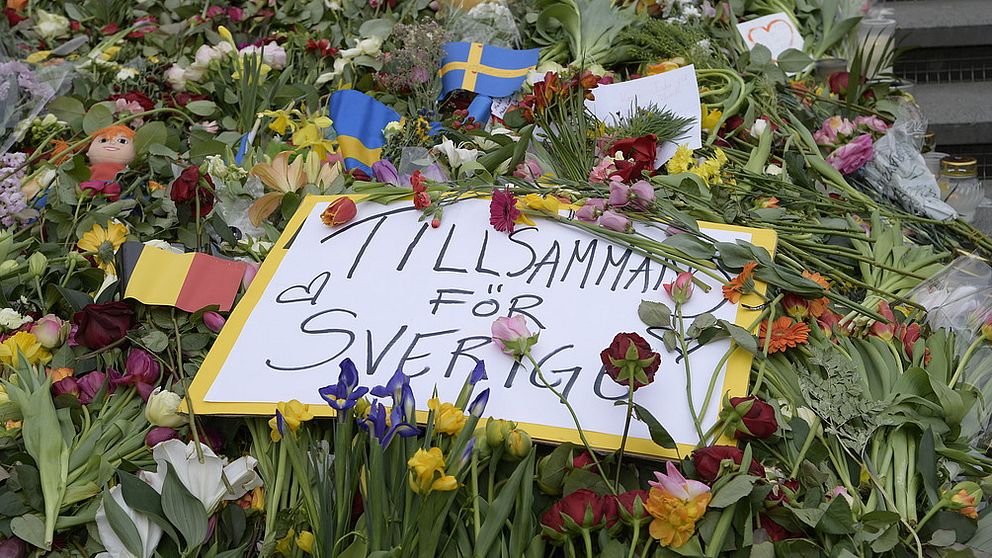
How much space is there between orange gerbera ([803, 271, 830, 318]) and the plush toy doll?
2.73 feet

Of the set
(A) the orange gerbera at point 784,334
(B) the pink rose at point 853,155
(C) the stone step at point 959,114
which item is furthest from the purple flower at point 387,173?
(C) the stone step at point 959,114

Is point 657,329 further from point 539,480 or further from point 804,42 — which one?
point 804,42

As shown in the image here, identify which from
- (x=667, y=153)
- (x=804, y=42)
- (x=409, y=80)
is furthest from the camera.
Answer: (x=804, y=42)

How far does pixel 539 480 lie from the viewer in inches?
26.7

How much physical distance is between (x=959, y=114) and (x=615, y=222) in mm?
1295

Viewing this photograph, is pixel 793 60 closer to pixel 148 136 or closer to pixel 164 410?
pixel 148 136

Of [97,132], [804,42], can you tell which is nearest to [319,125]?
[97,132]

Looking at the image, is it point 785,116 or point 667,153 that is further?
point 785,116

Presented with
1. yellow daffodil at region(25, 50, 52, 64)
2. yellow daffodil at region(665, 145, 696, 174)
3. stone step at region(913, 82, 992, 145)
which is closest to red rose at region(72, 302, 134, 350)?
yellow daffodil at region(665, 145, 696, 174)

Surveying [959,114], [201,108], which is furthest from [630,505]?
[959,114]

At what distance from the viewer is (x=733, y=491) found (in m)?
0.62

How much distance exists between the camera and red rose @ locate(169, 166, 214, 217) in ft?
3.12

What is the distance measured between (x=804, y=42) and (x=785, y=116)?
1.04ft

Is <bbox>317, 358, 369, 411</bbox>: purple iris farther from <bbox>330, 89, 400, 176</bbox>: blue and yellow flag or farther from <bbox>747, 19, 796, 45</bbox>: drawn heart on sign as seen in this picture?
<bbox>747, 19, 796, 45</bbox>: drawn heart on sign
